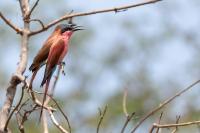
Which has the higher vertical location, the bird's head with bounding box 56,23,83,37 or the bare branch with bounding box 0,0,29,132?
the bird's head with bounding box 56,23,83,37

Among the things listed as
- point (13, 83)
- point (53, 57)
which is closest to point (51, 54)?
point (53, 57)

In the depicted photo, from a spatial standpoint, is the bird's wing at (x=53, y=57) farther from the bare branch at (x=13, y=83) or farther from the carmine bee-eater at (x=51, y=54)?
the bare branch at (x=13, y=83)

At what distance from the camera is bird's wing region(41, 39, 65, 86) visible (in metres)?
2.38

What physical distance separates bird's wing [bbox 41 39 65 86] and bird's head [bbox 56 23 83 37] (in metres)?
0.14

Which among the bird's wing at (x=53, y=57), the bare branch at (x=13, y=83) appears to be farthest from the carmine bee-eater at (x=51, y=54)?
the bare branch at (x=13, y=83)

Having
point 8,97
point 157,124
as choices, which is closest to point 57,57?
point 8,97

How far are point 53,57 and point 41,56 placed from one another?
3.7 inches

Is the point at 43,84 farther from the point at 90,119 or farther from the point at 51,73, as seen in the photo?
the point at 90,119

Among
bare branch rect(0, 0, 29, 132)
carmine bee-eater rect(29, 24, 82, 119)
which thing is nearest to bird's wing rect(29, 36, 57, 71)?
carmine bee-eater rect(29, 24, 82, 119)

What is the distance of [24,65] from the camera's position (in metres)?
2.29

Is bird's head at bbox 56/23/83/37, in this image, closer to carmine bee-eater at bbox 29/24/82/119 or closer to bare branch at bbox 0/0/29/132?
carmine bee-eater at bbox 29/24/82/119

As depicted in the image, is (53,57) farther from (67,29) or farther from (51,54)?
(67,29)

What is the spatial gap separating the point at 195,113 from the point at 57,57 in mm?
8815

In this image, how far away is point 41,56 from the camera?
2.50m
